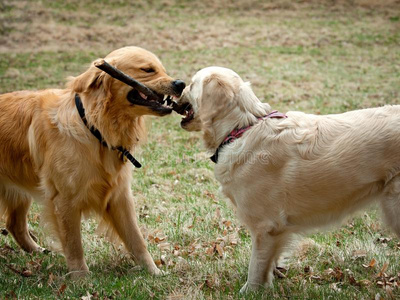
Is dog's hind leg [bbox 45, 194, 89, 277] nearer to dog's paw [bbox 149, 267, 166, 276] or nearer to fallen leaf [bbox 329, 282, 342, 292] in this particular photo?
dog's paw [bbox 149, 267, 166, 276]

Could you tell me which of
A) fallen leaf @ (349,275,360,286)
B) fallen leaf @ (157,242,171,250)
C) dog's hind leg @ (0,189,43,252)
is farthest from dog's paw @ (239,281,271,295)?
dog's hind leg @ (0,189,43,252)

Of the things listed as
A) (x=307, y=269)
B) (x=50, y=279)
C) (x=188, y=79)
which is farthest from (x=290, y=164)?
(x=188, y=79)

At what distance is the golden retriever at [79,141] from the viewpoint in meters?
4.11

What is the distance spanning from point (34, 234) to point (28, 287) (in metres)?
1.51

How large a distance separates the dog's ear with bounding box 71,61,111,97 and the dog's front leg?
0.97 metres

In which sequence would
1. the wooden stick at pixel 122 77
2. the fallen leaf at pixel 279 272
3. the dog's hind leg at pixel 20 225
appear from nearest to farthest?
the wooden stick at pixel 122 77 < the fallen leaf at pixel 279 272 < the dog's hind leg at pixel 20 225

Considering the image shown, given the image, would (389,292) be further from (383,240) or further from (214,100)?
(214,100)

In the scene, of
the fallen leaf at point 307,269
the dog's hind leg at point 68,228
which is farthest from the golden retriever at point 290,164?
the dog's hind leg at point 68,228

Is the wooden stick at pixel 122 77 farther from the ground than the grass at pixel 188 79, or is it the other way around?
the wooden stick at pixel 122 77

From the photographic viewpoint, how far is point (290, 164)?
12.1 feet

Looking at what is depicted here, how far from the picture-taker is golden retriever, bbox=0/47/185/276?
13.5 ft

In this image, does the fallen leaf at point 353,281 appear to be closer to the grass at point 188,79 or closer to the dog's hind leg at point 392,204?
the grass at point 188,79

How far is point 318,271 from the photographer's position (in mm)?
4285

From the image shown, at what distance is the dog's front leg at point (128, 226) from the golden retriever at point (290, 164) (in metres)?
1.06
